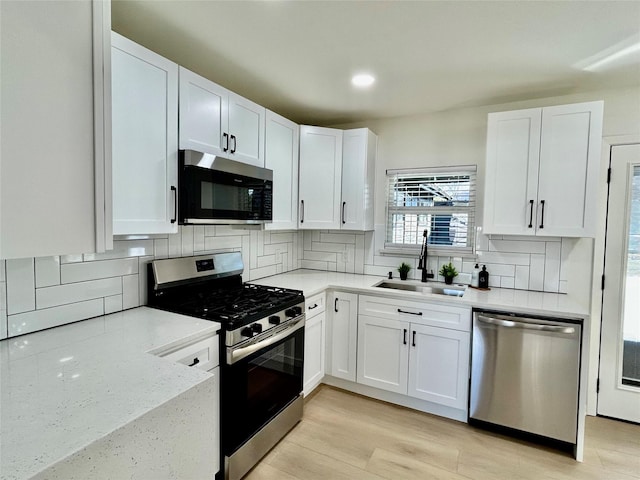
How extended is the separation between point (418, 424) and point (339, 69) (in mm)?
2627

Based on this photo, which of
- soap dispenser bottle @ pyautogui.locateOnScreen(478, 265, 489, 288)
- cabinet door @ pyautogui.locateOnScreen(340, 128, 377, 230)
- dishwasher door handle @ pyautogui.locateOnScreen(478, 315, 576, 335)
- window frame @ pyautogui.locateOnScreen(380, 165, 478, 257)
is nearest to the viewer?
dishwasher door handle @ pyautogui.locateOnScreen(478, 315, 576, 335)

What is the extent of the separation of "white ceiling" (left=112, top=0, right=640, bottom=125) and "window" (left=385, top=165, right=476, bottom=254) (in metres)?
0.70

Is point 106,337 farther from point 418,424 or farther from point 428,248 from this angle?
point 428,248

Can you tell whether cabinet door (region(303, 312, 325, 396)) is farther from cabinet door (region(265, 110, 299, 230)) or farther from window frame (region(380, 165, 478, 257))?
window frame (region(380, 165, 478, 257))

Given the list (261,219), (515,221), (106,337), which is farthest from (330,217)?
(106,337)

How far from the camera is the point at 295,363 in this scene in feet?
7.75

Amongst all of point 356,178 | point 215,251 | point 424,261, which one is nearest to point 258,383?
point 215,251

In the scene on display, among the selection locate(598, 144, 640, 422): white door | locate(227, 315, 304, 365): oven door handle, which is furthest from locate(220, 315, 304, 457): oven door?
locate(598, 144, 640, 422): white door

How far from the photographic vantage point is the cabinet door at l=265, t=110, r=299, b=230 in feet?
8.70

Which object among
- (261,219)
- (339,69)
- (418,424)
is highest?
(339,69)

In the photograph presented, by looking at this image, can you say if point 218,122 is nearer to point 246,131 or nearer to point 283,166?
point 246,131

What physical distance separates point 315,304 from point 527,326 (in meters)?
1.50

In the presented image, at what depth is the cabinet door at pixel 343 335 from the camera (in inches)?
111

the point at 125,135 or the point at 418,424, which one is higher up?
the point at 125,135
